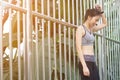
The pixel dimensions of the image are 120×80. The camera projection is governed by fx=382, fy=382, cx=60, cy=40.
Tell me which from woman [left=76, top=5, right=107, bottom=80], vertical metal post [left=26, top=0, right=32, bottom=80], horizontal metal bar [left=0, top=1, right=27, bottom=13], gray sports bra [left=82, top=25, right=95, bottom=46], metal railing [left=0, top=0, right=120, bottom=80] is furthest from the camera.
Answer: gray sports bra [left=82, top=25, right=95, bottom=46]

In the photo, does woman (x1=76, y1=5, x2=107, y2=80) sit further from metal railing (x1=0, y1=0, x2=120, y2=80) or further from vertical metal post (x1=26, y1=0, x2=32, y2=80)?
vertical metal post (x1=26, y1=0, x2=32, y2=80)

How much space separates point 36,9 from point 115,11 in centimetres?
408

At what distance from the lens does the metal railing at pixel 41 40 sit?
389cm

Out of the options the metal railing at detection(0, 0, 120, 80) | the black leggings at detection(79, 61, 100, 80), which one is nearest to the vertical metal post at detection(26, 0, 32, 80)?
the metal railing at detection(0, 0, 120, 80)

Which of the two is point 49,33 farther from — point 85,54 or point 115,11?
point 115,11

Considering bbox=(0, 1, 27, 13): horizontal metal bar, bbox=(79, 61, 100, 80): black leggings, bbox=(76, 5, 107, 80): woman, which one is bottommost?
bbox=(79, 61, 100, 80): black leggings

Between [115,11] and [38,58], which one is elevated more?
[115,11]

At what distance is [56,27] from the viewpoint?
4.93m

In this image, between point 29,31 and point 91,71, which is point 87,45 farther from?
point 29,31

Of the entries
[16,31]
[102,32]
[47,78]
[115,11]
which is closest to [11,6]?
[16,31]

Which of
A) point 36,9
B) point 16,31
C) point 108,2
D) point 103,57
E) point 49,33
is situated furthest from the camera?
point 108,2

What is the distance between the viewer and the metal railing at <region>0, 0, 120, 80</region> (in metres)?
3.89

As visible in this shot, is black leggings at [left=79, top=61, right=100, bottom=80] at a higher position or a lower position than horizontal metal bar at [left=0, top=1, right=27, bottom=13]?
lower

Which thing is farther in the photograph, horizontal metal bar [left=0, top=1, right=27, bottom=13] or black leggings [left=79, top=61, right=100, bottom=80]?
black leggings [left=79, top=61, right=100, bottom=80]
